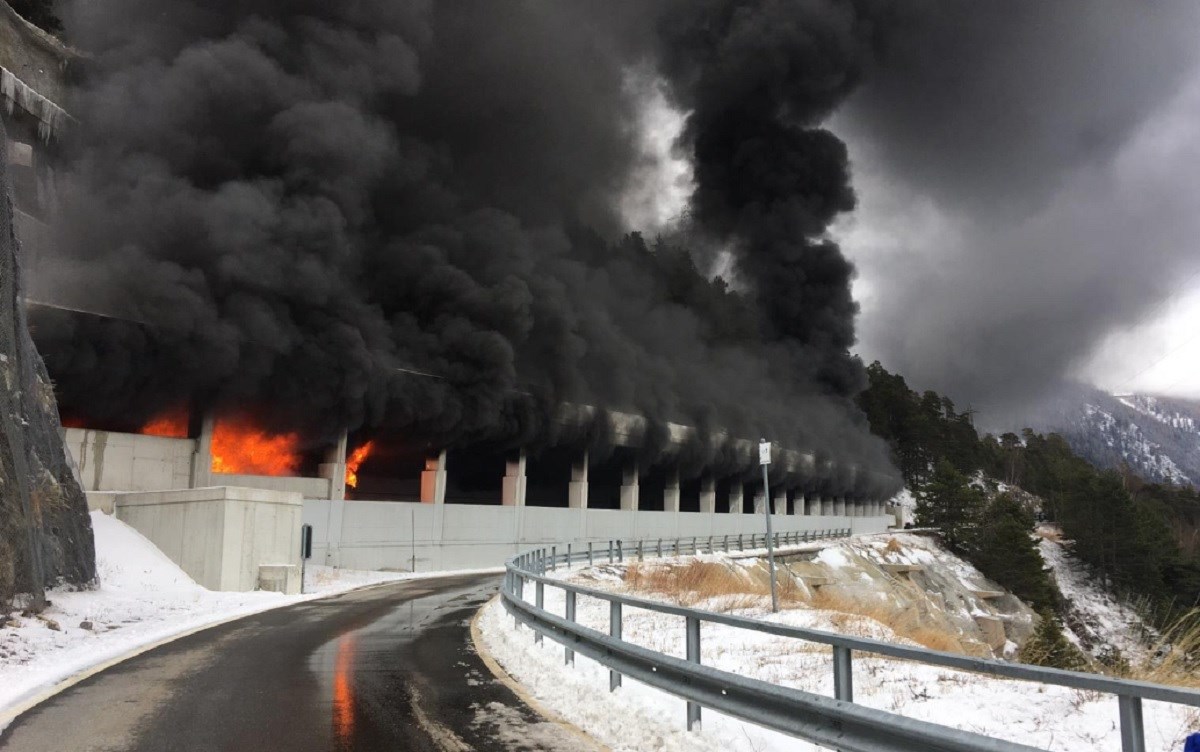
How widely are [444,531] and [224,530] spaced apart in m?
16.2

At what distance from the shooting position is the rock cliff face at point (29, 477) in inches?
499

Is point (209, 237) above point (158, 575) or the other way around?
above

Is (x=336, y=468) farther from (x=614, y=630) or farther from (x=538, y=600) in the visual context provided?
(x=614, y=630)

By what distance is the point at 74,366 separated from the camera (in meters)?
29.2

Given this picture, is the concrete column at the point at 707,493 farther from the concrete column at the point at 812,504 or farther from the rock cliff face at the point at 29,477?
the rock cliff face at the point at 29,477

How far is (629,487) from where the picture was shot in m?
53.9

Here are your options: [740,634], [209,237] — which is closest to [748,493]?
[209,237]

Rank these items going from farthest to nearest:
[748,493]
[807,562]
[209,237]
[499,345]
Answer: [748,493], [499,345], [807,562], [209,237]

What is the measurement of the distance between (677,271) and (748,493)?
2740 centimetres

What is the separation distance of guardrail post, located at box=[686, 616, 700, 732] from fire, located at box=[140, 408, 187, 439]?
103ft

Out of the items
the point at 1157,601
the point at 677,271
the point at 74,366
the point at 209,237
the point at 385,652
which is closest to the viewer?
the point at 385,652

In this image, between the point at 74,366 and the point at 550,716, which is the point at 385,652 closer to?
the point at 550,716

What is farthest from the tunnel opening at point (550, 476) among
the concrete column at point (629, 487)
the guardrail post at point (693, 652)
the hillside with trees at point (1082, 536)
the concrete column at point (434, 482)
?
the guardrail post at point (693, 652)

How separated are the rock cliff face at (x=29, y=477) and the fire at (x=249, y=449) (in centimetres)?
1658
